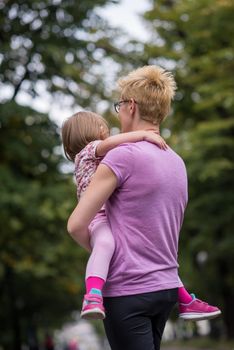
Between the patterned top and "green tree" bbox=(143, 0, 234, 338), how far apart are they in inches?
583

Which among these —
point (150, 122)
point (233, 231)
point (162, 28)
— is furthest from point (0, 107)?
point (150, 122)

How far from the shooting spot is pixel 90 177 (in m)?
3.82

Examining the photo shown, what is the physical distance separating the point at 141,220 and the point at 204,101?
1701cm

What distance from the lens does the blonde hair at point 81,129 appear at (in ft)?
12.9

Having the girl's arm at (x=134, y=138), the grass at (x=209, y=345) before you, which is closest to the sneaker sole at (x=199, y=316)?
the girl's arm at (x=134, y=138)

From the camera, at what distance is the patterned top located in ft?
12.5

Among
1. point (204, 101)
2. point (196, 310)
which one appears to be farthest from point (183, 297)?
point (204, 101)

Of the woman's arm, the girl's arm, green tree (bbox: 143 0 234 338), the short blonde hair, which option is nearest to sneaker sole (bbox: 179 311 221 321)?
the woman's arm

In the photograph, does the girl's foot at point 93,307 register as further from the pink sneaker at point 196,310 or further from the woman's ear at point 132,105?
the woman's ear at point 132,105

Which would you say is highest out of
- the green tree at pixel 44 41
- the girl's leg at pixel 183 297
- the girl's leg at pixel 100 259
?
the green tree at pixel 44 41

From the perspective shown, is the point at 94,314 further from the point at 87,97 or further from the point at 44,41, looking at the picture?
the point at 87,97

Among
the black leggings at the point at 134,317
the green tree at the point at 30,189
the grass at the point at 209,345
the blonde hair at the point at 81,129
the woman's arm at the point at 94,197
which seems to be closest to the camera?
the black leggings at the point at 134,317

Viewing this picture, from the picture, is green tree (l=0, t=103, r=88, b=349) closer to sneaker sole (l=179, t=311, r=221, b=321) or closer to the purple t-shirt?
sneaker sole (l=179, t=311, r=221, b=321)

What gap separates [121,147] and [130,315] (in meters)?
0.72
